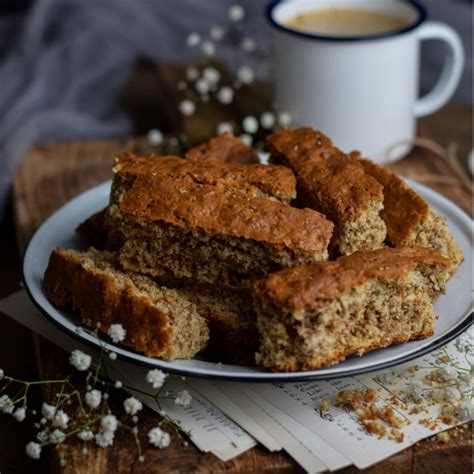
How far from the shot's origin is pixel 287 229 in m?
1.93

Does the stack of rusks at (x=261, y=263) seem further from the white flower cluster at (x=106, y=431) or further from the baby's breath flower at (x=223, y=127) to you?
the baby's breath flower at (x=223, y=127)

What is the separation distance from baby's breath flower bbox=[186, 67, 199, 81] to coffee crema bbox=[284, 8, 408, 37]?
1.60 feet

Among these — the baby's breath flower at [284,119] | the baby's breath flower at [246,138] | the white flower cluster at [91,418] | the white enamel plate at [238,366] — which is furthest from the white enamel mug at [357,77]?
the white flower cluster at [91,418]

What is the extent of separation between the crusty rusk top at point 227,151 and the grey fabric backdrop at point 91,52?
1.15m

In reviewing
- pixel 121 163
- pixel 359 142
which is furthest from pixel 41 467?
pixel 359 142

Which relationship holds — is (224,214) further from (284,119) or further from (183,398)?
(284,119)

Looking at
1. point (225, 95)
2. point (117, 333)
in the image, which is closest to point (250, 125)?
point (225, 95)

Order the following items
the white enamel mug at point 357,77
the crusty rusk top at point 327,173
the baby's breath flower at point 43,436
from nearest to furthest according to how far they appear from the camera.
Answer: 1. the baby's breath flower at point 43,436
2. the crusty rusk top at point 327,173
3. the white enamel mug at point 357,77

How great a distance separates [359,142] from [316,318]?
4.77ft

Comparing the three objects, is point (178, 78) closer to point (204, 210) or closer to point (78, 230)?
point (78, 230)

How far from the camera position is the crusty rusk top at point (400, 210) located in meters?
2.12

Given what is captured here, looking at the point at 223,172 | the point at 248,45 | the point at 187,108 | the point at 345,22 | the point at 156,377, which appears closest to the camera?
the point at 156,377

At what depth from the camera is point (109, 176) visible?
3.19m

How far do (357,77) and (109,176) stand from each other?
0.93 meters
